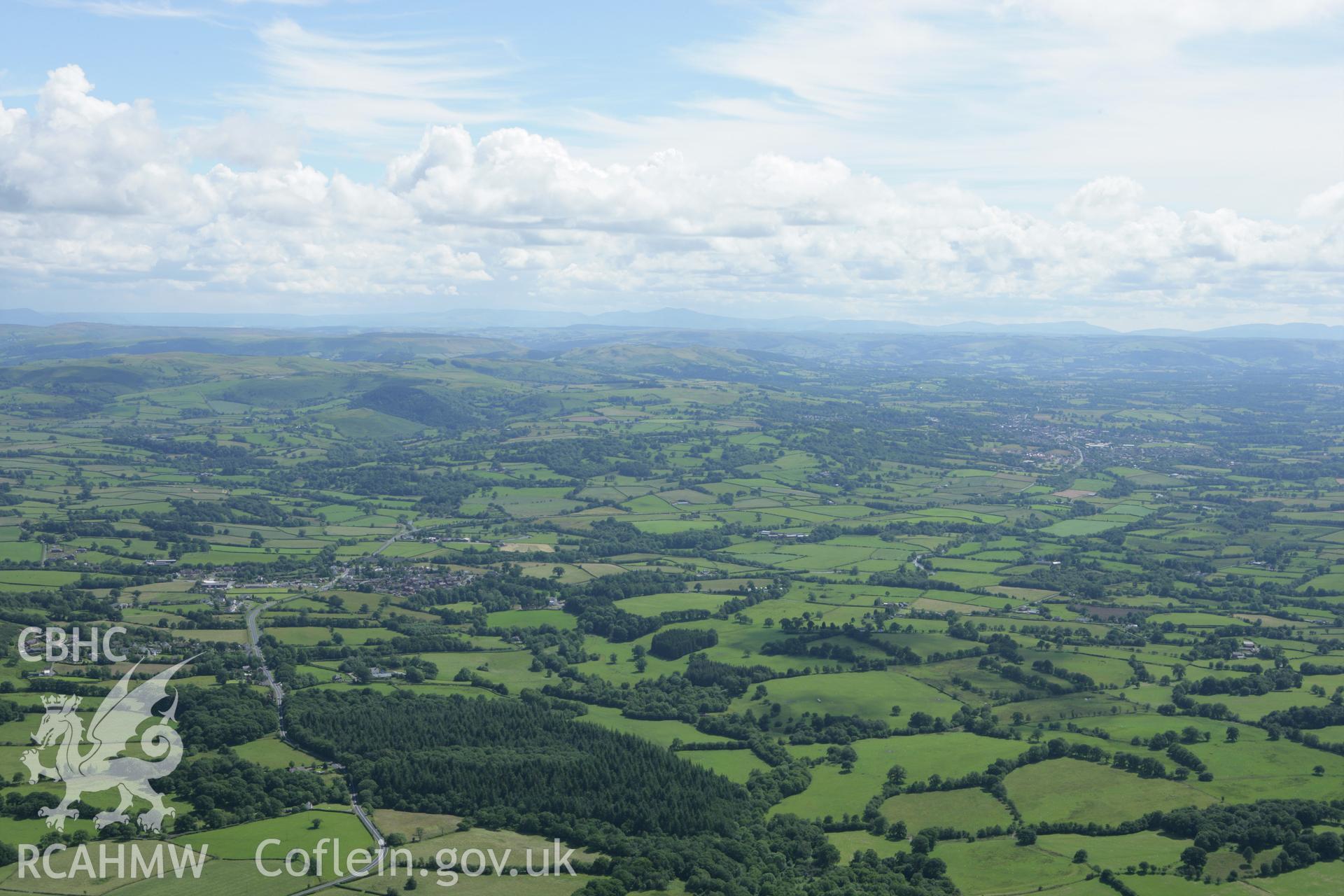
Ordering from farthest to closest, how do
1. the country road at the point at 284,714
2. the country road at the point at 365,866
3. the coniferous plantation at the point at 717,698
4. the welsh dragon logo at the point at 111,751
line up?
the welsh dragon logo at the point at 111,751 → the coniferous plantation at the point at 717,698 → the country road at the point at 284,714 → the country road at the point at 365,866

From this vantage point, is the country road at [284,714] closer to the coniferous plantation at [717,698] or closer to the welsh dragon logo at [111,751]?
the coniferous plantation at [717,698]

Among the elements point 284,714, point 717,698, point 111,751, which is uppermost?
point 111,751

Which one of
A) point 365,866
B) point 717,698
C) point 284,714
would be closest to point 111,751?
point 284,714

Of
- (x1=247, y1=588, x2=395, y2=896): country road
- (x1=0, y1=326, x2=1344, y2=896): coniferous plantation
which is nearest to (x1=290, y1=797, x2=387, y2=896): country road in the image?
(x1=247, y1=588, x2=395, y2=896): country road

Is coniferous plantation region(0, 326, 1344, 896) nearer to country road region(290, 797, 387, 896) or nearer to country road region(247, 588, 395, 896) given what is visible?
country road region(247, 588, 395, 896)

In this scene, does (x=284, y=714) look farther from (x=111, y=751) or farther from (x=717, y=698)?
(x=717, y=698)

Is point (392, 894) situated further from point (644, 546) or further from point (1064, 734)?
point (644, 546)

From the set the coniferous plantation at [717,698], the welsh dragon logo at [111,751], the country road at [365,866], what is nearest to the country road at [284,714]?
the country road at [365,866]

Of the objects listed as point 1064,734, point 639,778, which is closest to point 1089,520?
point 1064,734
